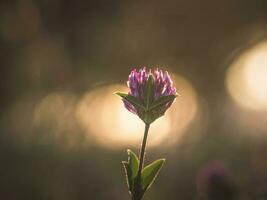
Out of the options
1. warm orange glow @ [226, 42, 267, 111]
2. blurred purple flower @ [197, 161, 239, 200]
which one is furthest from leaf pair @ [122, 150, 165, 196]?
warm orange glow @ [226, 42, 267, 111]

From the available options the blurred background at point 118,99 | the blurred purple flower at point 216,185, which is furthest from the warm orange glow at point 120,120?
the blurred purple flower at point 216,185

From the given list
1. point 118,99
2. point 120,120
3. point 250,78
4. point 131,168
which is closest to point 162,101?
point 131,168

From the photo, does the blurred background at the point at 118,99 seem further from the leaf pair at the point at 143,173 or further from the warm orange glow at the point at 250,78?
the leaf pair at the point at 143,173

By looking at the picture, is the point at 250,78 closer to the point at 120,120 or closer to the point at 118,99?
the point at 120,120

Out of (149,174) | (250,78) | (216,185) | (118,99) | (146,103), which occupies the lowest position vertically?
(216,185)

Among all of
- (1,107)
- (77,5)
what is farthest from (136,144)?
(77,5)

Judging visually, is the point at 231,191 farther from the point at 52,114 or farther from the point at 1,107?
the point at 1,107
